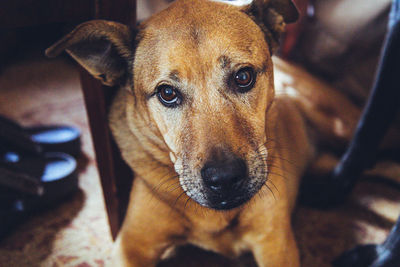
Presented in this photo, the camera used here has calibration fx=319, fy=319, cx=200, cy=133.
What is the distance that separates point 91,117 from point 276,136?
3.09ft

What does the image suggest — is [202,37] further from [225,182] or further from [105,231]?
[105,231]

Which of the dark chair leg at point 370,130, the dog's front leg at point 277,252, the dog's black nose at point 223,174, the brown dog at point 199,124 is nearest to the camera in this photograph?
the dog's black nose at point 223,174

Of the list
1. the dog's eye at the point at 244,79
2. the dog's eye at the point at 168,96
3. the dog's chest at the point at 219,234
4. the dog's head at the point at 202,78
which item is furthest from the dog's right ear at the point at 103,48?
the dog's chest at the point at 219,234

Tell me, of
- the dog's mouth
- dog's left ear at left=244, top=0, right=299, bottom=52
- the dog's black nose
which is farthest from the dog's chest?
dog's left ear at left=244, top=0, right=299, bottom=52

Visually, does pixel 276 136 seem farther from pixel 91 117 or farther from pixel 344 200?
pixel 91 117

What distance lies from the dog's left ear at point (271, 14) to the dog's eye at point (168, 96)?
528 mm

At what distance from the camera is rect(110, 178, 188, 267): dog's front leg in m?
1.50

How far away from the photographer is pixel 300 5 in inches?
103

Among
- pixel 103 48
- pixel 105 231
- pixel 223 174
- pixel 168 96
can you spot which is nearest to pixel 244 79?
pixel 168 96

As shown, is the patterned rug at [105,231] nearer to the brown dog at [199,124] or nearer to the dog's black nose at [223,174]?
the brown dog at [199,124]

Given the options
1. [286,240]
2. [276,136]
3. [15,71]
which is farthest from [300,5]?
[15,71]

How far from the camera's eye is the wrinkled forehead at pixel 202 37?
1276 mm

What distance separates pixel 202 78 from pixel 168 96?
0.17 m

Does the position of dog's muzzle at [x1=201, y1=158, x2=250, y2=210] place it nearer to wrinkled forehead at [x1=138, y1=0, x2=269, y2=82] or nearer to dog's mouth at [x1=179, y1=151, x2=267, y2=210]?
dog's mouth at [x1=179, y1=151, x2=267, y2=210]
